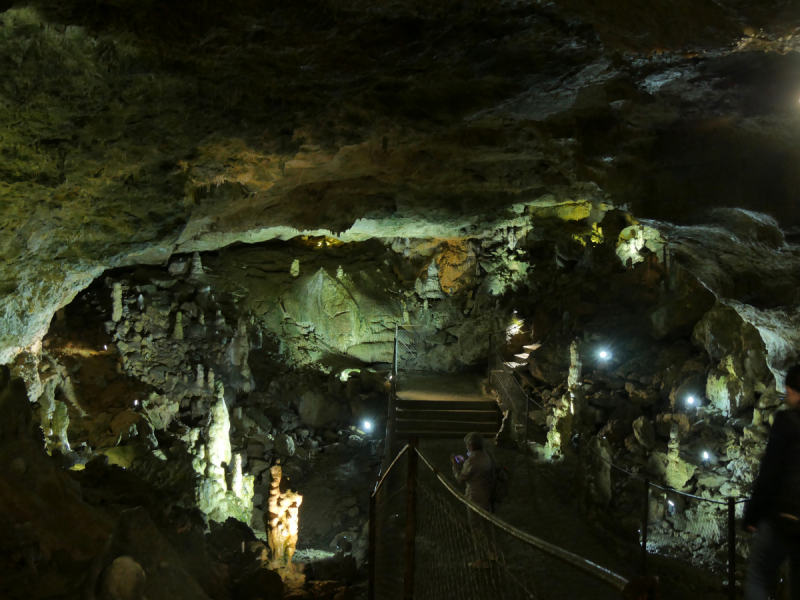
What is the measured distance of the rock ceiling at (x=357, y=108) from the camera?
334 centimetres

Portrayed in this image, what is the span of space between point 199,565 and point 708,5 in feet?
25.0

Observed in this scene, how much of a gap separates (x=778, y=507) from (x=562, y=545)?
4.22 metres

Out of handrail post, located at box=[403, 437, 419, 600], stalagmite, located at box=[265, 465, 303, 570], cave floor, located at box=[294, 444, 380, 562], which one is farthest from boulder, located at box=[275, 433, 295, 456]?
handrail post, located at box=[403, 437, 419, 600]

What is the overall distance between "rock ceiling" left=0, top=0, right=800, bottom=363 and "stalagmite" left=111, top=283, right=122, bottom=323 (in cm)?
460

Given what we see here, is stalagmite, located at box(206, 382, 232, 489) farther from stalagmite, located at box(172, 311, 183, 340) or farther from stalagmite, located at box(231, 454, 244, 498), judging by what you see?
stalagmite, located at box(172, 311, 183, 340)

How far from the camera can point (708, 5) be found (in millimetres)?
3041

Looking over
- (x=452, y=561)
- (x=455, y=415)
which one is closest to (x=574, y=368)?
(x=455, y=415)

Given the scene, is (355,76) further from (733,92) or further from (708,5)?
(733,92)

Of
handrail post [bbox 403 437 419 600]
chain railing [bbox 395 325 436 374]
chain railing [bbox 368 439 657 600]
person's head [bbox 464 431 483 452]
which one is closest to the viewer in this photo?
handrail post [bbox 403 437 419 600]

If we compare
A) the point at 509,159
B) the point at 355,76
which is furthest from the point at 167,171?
the point at 509,159

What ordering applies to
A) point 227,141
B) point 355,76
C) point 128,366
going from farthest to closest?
1. point 128,366
2. point 227,141
3. point 355,76

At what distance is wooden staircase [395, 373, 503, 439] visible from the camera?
10516mm

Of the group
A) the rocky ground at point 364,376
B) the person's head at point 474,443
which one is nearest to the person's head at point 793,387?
the rocky ground at point 364,376

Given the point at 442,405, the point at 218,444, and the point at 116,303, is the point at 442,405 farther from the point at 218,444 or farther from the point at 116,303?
the point at 116,303
